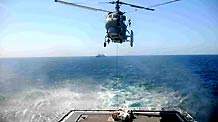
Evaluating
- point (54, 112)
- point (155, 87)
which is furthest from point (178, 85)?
point (54, 112)

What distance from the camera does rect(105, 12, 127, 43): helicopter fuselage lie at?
2556cm

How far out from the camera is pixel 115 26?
83.8 feet

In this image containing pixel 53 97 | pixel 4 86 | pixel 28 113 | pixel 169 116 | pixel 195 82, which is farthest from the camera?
pixel 4 86

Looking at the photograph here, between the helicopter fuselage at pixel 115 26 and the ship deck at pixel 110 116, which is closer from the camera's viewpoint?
the ship deck at pixel 110 116

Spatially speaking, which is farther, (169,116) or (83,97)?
(83,97)

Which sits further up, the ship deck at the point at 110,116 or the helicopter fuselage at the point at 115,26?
the helicopter fuselage at the point at 115,26

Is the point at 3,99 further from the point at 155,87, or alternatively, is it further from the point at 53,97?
the point at 155,87

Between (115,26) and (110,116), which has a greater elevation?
(115,26)

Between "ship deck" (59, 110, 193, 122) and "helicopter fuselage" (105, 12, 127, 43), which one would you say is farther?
"helicopter fuselage" (105, 12, 127, 43)

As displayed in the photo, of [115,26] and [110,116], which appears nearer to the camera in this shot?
[110,116]

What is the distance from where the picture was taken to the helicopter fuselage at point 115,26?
25562 mm

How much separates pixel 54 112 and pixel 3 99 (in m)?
16.5

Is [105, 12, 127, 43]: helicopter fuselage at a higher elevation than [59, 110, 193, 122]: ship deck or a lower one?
higher

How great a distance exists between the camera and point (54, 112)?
121 feet
